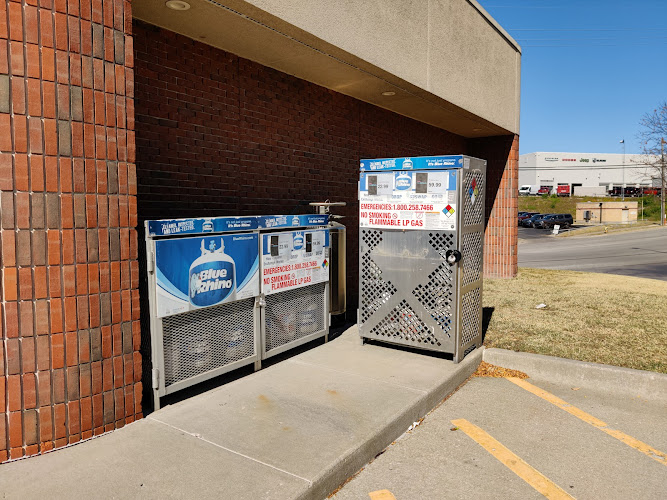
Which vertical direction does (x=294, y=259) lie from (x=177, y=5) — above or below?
below

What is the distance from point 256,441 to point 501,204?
429 inches

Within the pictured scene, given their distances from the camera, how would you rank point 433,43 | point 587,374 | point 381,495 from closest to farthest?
point 381,495 → point 587,374 → point 433,43

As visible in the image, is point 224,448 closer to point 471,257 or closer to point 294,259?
point 294,259

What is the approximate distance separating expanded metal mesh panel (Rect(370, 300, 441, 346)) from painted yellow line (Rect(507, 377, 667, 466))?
108 centimetres

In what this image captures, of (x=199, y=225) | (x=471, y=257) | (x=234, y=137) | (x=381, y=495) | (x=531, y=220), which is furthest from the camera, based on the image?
(x=531, y=220)

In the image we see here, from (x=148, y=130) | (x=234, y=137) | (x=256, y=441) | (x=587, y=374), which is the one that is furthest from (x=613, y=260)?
(x=256, y=441)

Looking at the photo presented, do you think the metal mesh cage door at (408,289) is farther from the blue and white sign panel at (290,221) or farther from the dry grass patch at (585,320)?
the dry grass patch at (585,320)

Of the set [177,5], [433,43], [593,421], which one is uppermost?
[433,43]

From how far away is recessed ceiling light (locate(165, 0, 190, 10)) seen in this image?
16.0 ft

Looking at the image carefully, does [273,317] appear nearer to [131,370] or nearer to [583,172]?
[131,370]

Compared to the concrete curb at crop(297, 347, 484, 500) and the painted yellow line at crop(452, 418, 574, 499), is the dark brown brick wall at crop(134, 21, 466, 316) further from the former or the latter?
the painted yellow line at crop(452, 418, 574, 499)

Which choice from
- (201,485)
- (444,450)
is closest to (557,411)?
(444,450)

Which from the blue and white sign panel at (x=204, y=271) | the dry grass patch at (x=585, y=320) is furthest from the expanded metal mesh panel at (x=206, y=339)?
the dry grass patch at (x=585, y=320)

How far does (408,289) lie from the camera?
19.8 ft
